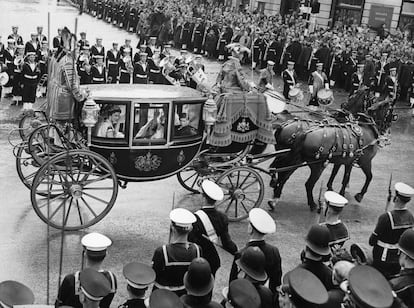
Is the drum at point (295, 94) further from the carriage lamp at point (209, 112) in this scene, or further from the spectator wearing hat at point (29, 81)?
the spectator wearing hat at point (29, 81)

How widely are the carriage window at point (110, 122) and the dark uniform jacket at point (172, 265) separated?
3.15 metres

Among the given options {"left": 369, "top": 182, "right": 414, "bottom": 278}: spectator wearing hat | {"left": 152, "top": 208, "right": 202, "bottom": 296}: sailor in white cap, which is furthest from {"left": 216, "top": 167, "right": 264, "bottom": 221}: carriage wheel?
{"left": 152, "top": 208, "right": 202, "bottom": 296}: sailor in white cap

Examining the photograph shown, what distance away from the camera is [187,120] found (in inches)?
324

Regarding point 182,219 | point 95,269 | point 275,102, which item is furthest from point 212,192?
point 275,102

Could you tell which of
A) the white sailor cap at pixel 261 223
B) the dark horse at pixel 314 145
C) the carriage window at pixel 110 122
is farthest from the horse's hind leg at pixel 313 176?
the white sailor cap at pixel 261 223

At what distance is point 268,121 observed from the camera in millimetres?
8859

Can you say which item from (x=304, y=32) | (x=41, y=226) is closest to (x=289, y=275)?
(x=41, y=226)

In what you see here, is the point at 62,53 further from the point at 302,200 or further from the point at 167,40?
the point at 167,40

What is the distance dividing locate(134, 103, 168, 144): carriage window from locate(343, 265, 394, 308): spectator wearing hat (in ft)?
14.6

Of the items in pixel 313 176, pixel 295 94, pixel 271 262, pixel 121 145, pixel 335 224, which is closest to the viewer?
pixel 271 262

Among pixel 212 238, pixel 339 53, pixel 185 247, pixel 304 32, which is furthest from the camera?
pixel 304 32

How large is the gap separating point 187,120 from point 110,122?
1.13 metres

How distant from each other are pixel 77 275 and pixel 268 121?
5.04 m

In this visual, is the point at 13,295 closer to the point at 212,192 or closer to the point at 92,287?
the point at 92,287
